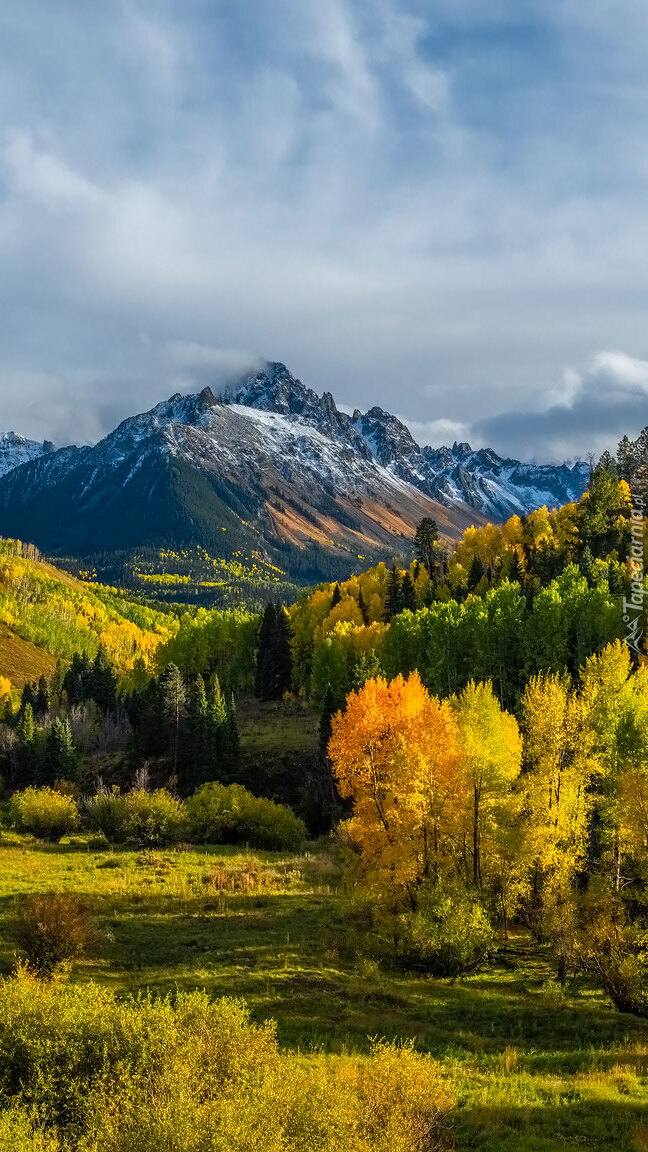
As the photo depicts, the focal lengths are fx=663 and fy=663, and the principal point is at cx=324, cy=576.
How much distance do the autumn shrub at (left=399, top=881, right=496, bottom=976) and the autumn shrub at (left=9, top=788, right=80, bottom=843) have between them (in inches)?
1505

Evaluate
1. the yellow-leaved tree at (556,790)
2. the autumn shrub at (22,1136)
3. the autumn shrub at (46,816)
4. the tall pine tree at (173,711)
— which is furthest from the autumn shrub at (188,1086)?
the tall pine tree at (173,711)

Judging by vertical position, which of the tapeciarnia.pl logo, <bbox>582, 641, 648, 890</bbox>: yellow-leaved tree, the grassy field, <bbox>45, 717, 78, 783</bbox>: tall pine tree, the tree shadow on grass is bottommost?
<bbox>45, 717, 78, 783</bbox>: tall pine tree

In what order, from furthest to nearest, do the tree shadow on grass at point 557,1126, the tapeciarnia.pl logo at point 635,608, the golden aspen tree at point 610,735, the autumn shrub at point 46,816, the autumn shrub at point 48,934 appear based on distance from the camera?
the tapeciarnia.pl logo at point 635,608, the autumn shrub at point 46,816, the golden aspen tree at point 610,735, the autumn shrub at point 48,934, the tree shadow on grass at point 557,1126

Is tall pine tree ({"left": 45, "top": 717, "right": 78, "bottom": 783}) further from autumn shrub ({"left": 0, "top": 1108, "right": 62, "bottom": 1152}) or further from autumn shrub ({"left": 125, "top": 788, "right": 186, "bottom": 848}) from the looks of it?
autumn shrub ({"left": 0, "top": 1108, "right": 62, "bottom": 1152})

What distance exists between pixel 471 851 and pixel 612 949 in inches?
355

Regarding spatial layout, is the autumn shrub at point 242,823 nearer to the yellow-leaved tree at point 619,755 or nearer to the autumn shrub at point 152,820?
the autumn shrub at point 152,820

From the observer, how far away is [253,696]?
12331 centimetres

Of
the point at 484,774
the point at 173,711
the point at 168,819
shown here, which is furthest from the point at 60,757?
the point at 484,774

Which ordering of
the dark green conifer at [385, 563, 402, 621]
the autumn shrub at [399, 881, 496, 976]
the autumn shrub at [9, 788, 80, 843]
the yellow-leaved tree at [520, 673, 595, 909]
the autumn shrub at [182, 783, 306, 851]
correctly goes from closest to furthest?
1. the autumn shrub at [399, 881, 496, 976]
2. the yellow-leaved tree at [520, 673, 595, 909]
3. the autumn shrub at [9, 788, 80, 843]
4. the autumn shrub at [182, 783, 306, 851]
5. the dark green conifer at [385, 563, 402, 621]

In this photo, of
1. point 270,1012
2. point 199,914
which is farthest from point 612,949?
point 199,914

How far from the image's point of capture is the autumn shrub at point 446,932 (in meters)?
31.1

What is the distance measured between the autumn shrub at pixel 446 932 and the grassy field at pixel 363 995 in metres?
1.16

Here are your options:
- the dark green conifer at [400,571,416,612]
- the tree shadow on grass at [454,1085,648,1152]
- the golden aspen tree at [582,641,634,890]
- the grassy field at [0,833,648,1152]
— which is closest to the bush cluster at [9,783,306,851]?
the grassy field at [0,833,648,1152]

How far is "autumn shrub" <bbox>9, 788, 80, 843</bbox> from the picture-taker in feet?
194
